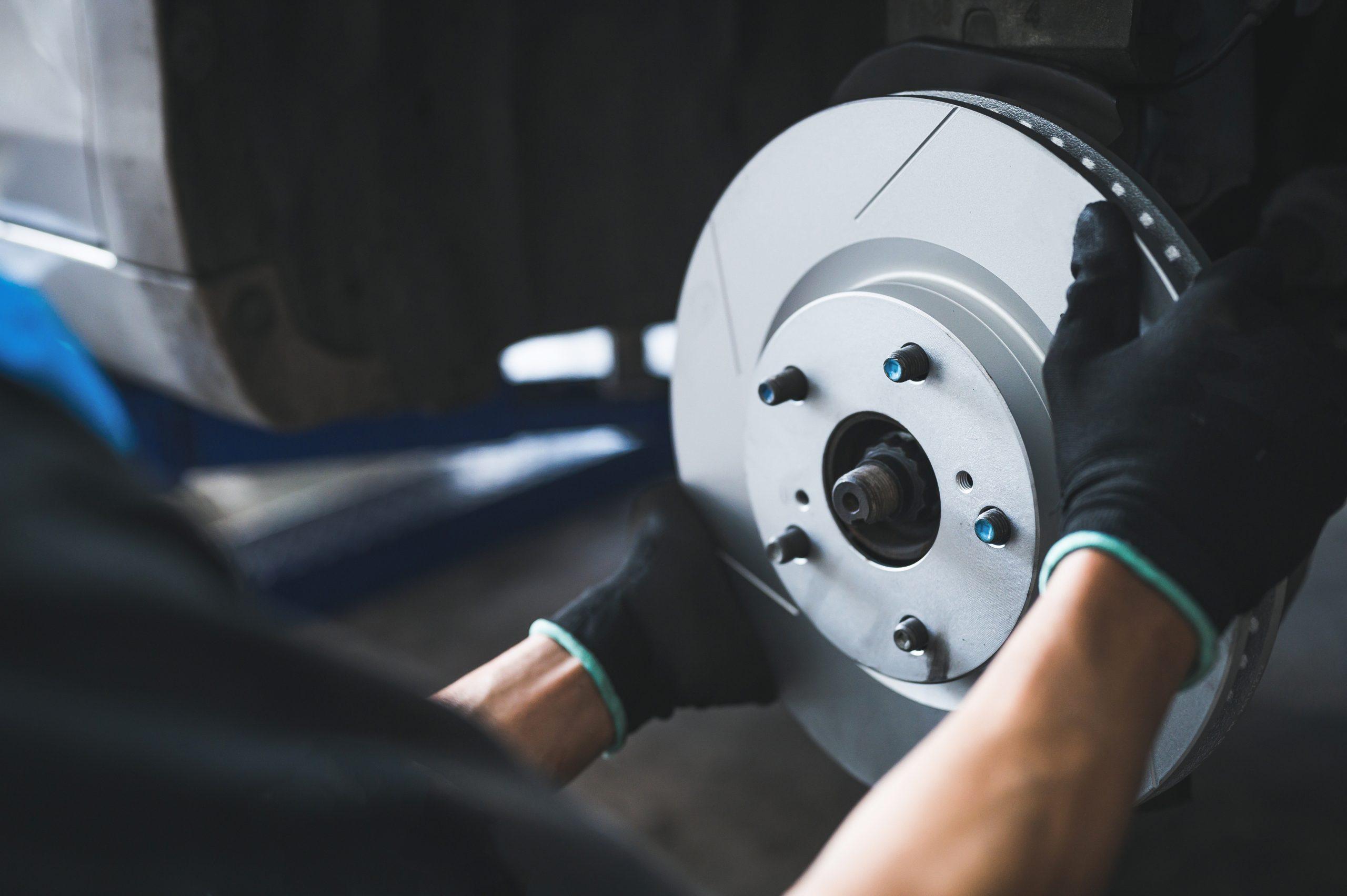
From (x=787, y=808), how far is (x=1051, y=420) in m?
0.87

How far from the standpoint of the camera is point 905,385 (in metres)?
0.61

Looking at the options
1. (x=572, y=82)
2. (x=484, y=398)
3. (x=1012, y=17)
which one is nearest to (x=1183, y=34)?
(x=1012, y=17)

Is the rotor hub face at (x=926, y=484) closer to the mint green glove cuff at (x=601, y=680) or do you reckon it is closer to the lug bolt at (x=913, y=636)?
the lug bolt at (x=913, y=636)

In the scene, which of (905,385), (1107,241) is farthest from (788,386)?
(1107,241)

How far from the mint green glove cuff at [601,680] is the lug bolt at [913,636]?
0.24 m

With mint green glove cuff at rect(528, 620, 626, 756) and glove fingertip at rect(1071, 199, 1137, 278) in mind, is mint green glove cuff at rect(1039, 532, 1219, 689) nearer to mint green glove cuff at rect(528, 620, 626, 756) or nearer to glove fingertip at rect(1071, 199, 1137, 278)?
glove fingertip at rect(1071, 199, 1137, 278)

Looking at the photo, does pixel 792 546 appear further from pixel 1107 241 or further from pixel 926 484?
pixel 1107 241

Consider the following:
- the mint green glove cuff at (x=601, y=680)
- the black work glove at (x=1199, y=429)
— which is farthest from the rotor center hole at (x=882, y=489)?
the mint green glove cuff at (x=601, y=680)

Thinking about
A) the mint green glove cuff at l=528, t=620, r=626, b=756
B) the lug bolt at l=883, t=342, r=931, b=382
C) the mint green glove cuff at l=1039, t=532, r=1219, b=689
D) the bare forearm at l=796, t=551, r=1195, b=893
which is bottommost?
the mint green glove cuff at l=528, t=620, r=626, b=756

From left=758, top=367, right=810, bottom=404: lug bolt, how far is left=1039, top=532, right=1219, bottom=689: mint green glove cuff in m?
0.23

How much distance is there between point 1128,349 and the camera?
1.71ft

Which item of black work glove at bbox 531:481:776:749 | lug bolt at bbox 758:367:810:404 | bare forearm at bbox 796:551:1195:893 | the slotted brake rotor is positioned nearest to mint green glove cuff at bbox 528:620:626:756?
black work glove at bbox 531:481:776:749

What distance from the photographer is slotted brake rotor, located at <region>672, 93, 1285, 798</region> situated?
1.84 ft

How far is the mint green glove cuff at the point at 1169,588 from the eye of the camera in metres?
0.46
